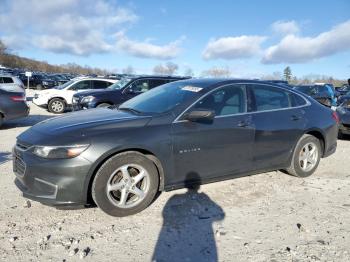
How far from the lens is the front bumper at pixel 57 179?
4.08 metres

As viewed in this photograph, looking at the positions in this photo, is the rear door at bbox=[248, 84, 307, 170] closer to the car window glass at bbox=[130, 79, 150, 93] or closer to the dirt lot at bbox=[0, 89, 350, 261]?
the dirt lot at bbox=[0, 89, 350, 261]

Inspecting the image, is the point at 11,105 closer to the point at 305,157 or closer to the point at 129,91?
the point at 129,91

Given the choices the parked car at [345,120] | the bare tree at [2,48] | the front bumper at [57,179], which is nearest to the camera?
the front bumper at [57,179]

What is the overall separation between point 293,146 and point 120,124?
286cm

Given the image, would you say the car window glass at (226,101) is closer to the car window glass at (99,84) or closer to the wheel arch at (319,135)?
the wheel arch at (319,135)

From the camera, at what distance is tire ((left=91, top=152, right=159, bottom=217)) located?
13.9 ft

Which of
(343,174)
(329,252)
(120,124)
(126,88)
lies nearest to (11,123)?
(126,88)

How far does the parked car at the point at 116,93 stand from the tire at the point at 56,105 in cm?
323

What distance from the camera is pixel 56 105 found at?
17.3 metres

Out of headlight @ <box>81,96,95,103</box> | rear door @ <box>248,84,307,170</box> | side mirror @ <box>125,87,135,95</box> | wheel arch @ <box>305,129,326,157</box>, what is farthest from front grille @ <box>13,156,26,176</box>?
side mirror @ <box>125,87,135,95</box>

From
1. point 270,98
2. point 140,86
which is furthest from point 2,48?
point 270,98

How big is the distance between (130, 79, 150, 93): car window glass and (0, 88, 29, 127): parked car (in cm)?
407

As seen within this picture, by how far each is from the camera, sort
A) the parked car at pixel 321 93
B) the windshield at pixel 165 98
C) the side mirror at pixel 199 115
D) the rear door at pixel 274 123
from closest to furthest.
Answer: the side mirror at pixel 199 115
the windshield at pixel 165 98
the rear door at pixel 274 123
the parked car at pixel 321 93

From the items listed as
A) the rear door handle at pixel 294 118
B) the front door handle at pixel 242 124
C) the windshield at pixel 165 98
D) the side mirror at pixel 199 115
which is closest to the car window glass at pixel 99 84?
the windshield at pixel 165 98
